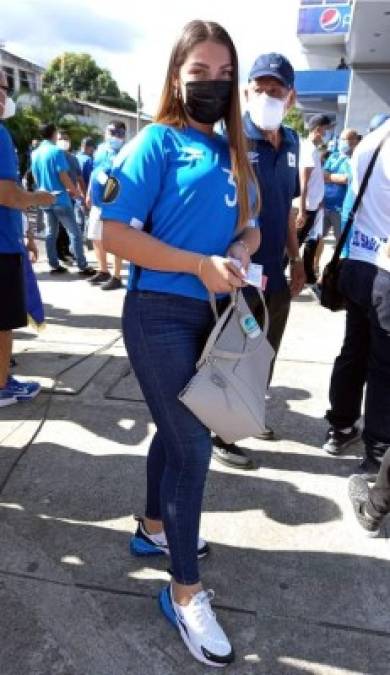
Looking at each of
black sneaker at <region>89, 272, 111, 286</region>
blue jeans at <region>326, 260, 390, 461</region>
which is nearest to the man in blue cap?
blue jeans at <region>326, 260, 390, 461</region>

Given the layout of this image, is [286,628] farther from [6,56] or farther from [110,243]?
[6,56]

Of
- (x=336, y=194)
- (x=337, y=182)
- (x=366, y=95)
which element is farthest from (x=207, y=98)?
(x=366, y=95)

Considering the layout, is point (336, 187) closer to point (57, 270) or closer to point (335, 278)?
A: point (57, 270)

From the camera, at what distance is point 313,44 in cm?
3041

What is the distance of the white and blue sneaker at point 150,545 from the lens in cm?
225

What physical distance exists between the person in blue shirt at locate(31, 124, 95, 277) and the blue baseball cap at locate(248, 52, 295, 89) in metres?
4.87

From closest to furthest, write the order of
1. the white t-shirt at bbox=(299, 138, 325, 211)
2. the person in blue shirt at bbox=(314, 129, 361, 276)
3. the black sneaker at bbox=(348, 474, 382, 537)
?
the black sneaker at bbox=(348, 474, 382, 537)
the white t-shirt at bbox=(299, 138, 325, 211)
the person in blue shirt at bbox=(314, 129, 361, 276)

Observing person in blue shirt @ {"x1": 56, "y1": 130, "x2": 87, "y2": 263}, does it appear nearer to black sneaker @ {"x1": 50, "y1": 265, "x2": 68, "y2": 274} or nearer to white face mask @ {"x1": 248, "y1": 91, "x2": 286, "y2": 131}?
black sneaker @ {"x1": 50, "y1": 265, "x2": 68, "y2": 274}

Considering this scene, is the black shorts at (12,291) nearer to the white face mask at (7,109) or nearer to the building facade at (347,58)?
the white face mask at (7,109)

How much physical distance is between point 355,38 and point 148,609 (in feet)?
56.5

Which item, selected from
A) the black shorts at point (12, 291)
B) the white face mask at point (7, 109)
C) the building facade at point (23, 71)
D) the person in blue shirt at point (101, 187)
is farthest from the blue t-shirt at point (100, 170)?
the building facade at point (23, 71)

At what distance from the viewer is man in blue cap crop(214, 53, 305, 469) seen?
2.62 meters

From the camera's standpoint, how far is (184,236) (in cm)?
164

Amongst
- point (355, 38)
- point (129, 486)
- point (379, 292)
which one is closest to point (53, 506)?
point (129, 486)
